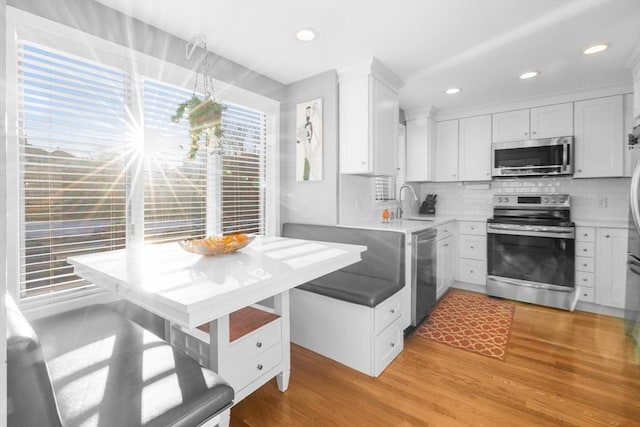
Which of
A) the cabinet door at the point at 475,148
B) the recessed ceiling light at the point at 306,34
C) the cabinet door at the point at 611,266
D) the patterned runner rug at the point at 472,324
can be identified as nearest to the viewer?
the recessed ceiling light at the point at 306,34

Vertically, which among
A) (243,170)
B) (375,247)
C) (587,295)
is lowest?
(587,295)

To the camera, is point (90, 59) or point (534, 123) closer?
point (90, 59)

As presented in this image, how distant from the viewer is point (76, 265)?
5.32 ft

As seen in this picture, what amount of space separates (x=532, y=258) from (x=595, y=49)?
81.7 inches

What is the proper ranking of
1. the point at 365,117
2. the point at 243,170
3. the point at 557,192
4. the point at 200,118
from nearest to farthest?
the point at 200,118 < the point at 365,117 < the point at 243,170 < the point at 557,192

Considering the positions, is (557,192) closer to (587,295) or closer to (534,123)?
(534,123)

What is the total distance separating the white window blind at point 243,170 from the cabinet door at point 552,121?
10.6 feet

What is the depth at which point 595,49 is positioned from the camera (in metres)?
2.55

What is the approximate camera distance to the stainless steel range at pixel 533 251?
10.8 ft

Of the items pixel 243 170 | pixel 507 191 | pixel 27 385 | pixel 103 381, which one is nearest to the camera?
pixel 27 385

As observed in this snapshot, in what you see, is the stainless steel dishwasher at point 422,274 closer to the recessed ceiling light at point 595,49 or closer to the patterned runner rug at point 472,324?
the patterned runner rug at point 472,324

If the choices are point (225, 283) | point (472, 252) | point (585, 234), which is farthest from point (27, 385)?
point (585, 234)

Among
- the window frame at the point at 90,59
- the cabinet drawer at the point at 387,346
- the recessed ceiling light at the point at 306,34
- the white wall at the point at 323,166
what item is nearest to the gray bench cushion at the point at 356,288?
the cabinet drawer at the point at 387,346

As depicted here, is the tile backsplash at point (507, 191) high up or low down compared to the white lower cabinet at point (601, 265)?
up
